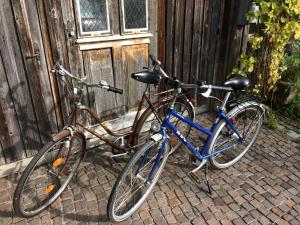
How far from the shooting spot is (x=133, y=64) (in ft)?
12.5

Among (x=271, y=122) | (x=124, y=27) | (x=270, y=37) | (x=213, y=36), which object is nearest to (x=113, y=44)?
(x=124, y=27)

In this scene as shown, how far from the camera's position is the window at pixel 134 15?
3.47 metres

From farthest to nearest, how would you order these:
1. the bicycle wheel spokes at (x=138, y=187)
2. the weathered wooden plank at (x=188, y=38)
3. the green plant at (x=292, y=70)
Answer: the green plant at (x=292, y=70) < the weathered wooden plank at (x=188, y=38) < the bicycle wheel spokes at (x=138, y=187)

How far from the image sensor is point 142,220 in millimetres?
2529

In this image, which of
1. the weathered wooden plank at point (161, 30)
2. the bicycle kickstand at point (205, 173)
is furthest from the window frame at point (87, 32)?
the bicycle kickstand at point (205, 173)

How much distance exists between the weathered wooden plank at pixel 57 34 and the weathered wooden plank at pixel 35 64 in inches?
5.5

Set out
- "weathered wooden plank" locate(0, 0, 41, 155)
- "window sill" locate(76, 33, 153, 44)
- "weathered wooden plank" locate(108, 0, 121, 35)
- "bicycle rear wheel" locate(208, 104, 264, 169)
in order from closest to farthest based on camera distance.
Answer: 1. "weathered wooden plank" locate(0, 0, 41, 155)
2. "bicycle rear wheel" locate(208, 104, 264, 169)
3. "window sill" locate(76, 33, 153, 44)
4. "weathered wooden plank" locate(108, 0, 121, 35)

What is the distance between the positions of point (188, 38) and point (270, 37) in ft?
4.73

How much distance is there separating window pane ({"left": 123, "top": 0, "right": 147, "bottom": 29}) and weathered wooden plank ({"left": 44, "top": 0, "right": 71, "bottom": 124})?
0.98 meters

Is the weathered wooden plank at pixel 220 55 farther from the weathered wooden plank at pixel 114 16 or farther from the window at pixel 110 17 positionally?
the weathered wooden plank at pixel 114 16

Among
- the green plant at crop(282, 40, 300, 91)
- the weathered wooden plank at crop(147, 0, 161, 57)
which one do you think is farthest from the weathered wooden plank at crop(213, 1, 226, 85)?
the green plant at crop(282, 40, 300, 91)

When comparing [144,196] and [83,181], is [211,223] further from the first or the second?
[83,181]

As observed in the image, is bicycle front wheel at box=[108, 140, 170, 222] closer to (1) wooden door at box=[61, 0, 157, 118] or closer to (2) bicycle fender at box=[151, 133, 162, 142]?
A: (2) bicycle fender at box=[151, 133, 162, 142]

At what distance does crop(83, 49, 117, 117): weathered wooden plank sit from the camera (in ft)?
11.2
